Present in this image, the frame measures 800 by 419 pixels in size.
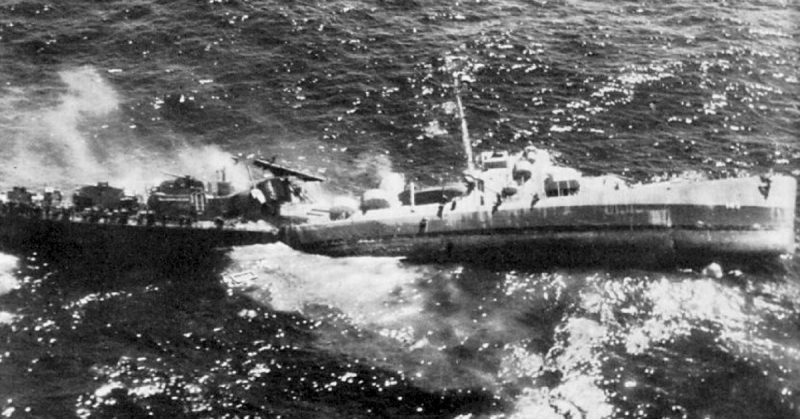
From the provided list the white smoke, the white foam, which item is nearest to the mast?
the white foam

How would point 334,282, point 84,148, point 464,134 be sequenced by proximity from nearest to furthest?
point 334,282 < point 464,134 < point 84,148

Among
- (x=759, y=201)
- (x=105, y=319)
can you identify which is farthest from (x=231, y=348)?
(x=759, y=201)

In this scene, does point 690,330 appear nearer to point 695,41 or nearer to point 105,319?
point 105,319

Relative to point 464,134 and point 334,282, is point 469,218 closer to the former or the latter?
point 334,282

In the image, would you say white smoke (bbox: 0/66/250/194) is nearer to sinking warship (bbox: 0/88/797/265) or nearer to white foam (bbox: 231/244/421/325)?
sinking warship (bbox: 0/88/797/265)

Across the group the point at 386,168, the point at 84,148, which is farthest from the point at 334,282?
the point at 84,148
